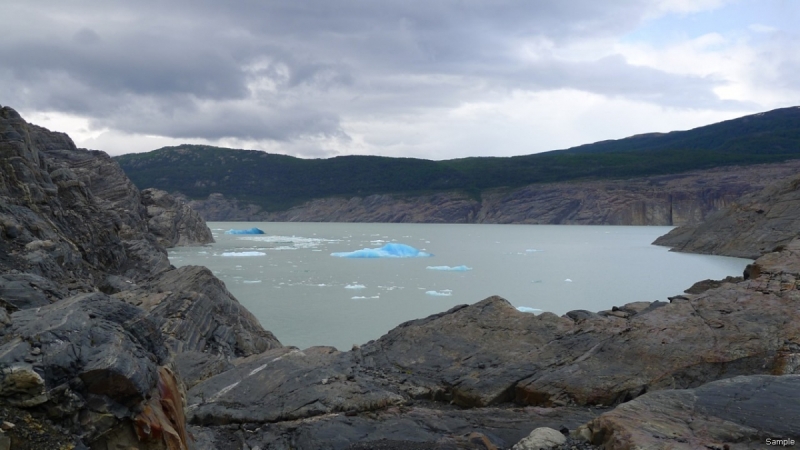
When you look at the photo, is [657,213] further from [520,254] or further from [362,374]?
[362,374]

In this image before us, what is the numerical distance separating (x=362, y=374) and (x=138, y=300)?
491 cm

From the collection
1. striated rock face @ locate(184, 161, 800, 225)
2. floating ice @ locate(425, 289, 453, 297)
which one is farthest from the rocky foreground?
striated rock face @ locate(184, 161, 800, 225)

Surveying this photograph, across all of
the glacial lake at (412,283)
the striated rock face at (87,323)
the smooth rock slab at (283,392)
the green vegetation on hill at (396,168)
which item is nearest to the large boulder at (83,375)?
the striated rock face at (87,323)

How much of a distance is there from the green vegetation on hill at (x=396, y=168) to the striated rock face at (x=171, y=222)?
7140cm

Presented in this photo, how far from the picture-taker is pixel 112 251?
51.5 feet

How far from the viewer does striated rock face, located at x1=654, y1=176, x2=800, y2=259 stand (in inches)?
1142

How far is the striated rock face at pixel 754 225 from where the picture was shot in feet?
95.1

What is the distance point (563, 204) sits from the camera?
91.0 metres

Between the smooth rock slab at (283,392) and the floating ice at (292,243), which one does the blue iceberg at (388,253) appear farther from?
the smooth rock slab at (283,392)

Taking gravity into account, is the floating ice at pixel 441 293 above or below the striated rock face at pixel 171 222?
below

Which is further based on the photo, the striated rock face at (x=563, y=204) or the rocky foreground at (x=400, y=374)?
the striated rock face at (x=563, y=204)

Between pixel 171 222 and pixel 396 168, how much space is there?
3988 inches

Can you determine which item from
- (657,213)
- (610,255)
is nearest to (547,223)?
A: (657,213)

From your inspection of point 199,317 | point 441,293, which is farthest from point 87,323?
point 441,293
